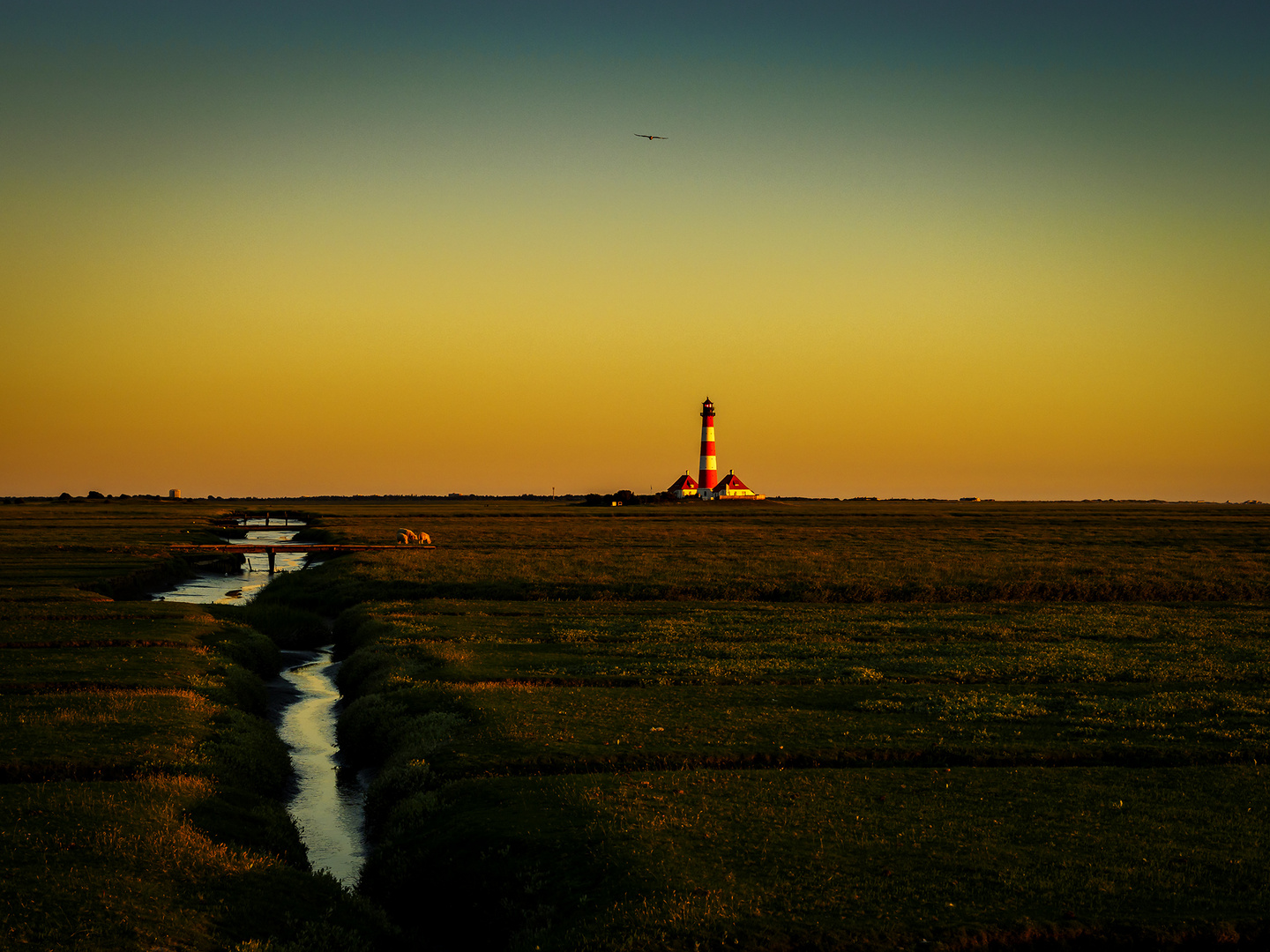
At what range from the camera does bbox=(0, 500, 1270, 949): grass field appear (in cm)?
1186

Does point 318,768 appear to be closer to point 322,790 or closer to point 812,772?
point 322,790

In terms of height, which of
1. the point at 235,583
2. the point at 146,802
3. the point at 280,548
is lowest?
the point at 235,583

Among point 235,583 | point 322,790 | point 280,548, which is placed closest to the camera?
point 322,790

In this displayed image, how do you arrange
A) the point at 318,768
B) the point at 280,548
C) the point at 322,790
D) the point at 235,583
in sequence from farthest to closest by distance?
the point at 280,548, the point at 235,583, the point at 318,768, the point at 322,790

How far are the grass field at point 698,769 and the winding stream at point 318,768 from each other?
0.61 metres

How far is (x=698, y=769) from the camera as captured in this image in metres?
17.7

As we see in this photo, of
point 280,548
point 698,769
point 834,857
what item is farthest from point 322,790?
point 280,548

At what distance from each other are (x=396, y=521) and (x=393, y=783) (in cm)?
11550

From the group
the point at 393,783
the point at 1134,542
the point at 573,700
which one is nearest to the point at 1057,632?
the point at 573,700

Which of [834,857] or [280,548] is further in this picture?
[280,548]

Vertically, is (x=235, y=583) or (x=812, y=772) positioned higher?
(x=812, y=772)

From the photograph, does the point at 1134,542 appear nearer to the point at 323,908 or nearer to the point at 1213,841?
the point at 1213,841

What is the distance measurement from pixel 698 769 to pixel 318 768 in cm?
916

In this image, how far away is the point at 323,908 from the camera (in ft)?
43.4
